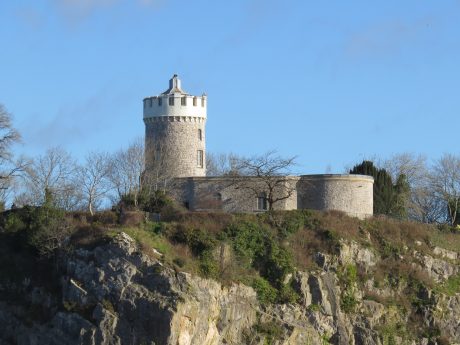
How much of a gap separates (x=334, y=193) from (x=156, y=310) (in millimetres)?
20465

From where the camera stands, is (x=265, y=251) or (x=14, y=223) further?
(x=265, y=251)

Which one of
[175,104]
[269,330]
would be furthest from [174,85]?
[269,330]

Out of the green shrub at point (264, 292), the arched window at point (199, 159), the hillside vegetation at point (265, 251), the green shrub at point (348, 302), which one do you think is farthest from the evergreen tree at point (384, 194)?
the green shrub at point (264, 292)

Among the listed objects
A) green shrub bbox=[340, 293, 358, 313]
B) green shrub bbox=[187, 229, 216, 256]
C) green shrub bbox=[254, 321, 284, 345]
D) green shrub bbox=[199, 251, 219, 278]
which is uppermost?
green shrub bbox=[187, 229, 216, 256]

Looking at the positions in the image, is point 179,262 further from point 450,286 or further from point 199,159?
point 199,159

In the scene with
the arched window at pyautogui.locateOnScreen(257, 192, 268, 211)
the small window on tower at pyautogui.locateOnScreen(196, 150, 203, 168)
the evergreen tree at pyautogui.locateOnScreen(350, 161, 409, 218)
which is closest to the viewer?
the arched window at pyautogui.locateOnScreen(257, 192, 268, 211)

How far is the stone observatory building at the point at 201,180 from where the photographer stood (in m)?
88.2

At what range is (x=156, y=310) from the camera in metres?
71.2

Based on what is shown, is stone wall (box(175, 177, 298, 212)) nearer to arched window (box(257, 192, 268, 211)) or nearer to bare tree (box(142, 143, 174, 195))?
arched window (box(257, 192, 268, 211))

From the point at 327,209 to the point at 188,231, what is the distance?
1347cm

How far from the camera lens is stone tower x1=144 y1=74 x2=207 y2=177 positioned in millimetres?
92750

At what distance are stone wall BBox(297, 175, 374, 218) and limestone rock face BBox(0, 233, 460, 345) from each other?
371 inches

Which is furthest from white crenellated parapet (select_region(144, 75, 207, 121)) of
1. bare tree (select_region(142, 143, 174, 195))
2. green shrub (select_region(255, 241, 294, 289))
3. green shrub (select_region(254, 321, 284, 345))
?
green shrub (select_region(254, 321, 284, 345))

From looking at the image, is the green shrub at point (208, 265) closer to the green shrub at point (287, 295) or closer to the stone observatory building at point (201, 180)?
the green shrub at point (287, 295)
